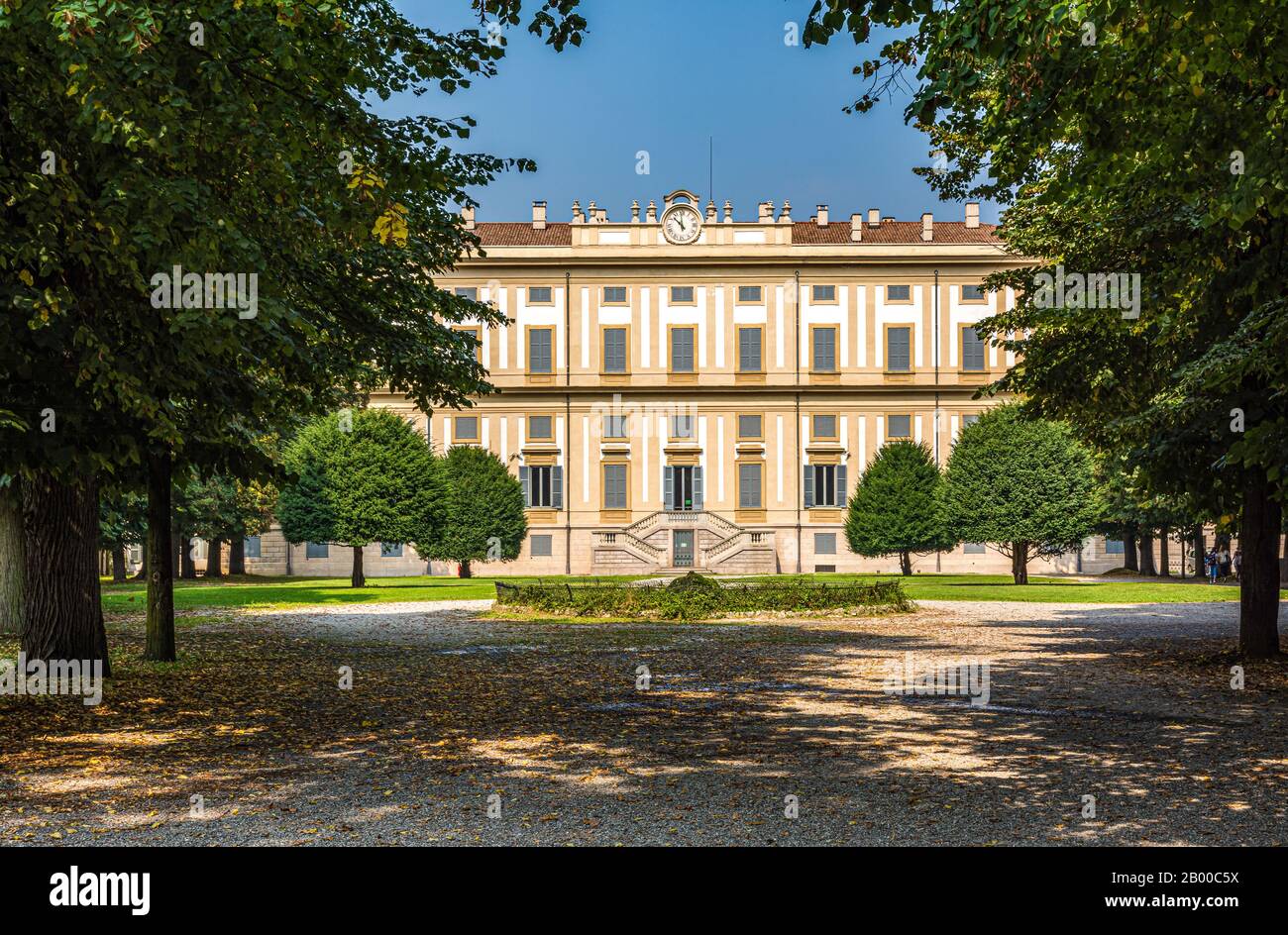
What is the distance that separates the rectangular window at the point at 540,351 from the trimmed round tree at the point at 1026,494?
23.7 m

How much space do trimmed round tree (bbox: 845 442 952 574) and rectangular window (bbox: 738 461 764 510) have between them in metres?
8.10

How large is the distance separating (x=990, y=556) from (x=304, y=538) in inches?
1264

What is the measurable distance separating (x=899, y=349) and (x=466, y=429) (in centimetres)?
2214

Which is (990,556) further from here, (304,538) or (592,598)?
(592,598)

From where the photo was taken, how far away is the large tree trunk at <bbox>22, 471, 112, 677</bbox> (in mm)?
11875

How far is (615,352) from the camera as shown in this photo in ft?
194

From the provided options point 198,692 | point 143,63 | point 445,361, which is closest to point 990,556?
point 445,361

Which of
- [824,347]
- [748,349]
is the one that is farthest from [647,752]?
[824,347]

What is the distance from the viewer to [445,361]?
1544cm

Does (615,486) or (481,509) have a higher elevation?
(615,486)

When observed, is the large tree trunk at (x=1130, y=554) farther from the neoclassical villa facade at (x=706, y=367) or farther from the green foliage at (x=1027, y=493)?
the green foliage at (x=1027, y=493)

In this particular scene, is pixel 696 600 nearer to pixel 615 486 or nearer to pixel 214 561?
pixel 615 486

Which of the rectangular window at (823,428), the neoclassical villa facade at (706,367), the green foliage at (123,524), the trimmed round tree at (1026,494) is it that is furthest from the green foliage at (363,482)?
the rectangular window at (823,428)

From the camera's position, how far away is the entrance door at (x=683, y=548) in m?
54.1
